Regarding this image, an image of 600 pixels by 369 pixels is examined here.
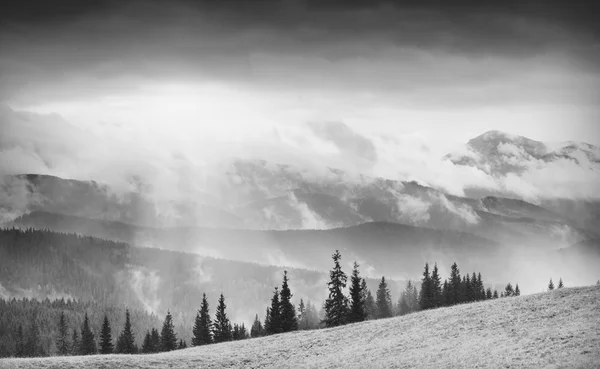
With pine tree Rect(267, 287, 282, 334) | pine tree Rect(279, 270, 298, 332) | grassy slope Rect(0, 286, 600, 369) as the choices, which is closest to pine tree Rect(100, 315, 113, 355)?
pine tree Rect(267, 287, 282, 334)

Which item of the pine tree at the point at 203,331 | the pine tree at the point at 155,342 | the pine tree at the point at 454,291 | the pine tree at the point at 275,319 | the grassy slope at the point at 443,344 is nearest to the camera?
the grassy slope at the point at 443,344

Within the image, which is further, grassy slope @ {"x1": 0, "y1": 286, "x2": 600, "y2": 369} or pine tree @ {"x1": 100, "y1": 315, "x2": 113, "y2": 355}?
pine tree @ {"x1": 100, "y1": 315, "x2": 113, "y2": 355}

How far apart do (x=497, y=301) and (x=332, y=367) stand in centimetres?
2493

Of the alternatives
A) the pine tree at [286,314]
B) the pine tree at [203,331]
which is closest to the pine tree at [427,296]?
the pine tree at [286,314]

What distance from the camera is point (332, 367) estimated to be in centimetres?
7262

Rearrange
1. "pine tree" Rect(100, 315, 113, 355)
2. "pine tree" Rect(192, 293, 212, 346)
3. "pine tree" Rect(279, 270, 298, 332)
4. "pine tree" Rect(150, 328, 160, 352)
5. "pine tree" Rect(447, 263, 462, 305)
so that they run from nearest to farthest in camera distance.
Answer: "pine tree" Rect(279, 270, 298, 332) < "pine tree" Rect(100, 315, 113, 355) < "pine tree" Rect(192, 293, 212, 346) < "pine tree" Rect(150, 328, 160, 352) < "pine tree" Rect(447, 263, 462, 305)

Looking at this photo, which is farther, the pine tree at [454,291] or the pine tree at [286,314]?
the pine tree at [454,291]

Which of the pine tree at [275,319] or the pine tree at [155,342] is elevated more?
the pine tree at [155,342]

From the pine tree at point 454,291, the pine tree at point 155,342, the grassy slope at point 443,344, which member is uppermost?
the pine tree at point 454,291

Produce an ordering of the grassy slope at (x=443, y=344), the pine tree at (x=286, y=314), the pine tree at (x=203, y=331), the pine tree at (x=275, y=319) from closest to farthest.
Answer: the grassy slope at (x=443, y=344) → the pine tree at (x=286, y=314) → the pine tree at (x=275, y=319) → the pine tree at (x=203, y=331)

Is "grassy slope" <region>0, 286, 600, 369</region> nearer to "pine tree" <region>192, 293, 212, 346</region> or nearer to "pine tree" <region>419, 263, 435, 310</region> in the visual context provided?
"pine tree" <region>192, 293, 212, 346</region>

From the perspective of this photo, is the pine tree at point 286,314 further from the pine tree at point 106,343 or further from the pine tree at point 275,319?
the pine tree at point 106,343

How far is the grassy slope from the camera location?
61938 mm

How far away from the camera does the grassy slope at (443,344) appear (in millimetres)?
61938
